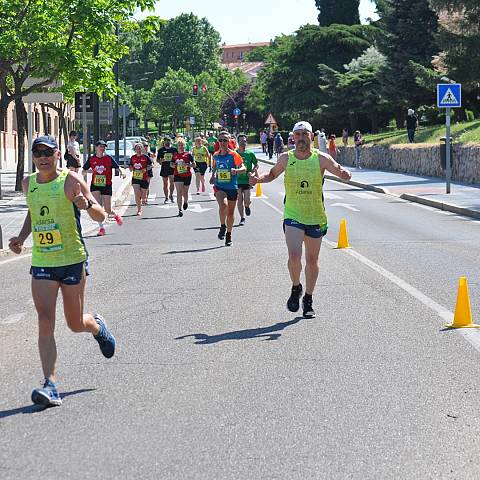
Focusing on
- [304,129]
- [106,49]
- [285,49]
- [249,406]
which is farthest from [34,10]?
[285,49]

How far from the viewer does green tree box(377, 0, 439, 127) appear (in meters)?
50.8

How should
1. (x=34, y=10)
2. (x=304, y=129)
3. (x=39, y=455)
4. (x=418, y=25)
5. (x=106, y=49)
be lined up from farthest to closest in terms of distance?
(x=418, y=25), (x=106, y=49), (x=34, y=10), (x=304, y=129), (x=39, y=455)

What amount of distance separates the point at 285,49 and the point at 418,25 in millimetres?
35852

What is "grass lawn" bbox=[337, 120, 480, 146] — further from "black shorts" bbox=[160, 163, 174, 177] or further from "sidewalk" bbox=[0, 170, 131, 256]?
"sidewalk" bbox=[0, 170, 131, 256]

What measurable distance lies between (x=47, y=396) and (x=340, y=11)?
91472mm

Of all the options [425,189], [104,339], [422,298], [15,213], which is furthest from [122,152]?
[104,339]

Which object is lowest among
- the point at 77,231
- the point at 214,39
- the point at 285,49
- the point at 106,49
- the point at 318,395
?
the point at 318,395

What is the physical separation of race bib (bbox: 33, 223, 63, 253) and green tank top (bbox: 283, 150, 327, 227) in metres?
3.56

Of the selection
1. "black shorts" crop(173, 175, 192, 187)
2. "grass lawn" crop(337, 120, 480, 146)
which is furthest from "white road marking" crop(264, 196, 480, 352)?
"grass lawn" crop(337, 120, 480, 146)

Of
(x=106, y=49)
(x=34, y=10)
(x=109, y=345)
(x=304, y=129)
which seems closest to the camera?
(x=109, y=345)

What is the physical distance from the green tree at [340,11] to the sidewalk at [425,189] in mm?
50659

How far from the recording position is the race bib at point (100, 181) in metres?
20.8

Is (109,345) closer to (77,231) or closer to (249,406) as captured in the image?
(77,231)

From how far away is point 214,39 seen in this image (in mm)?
179750
